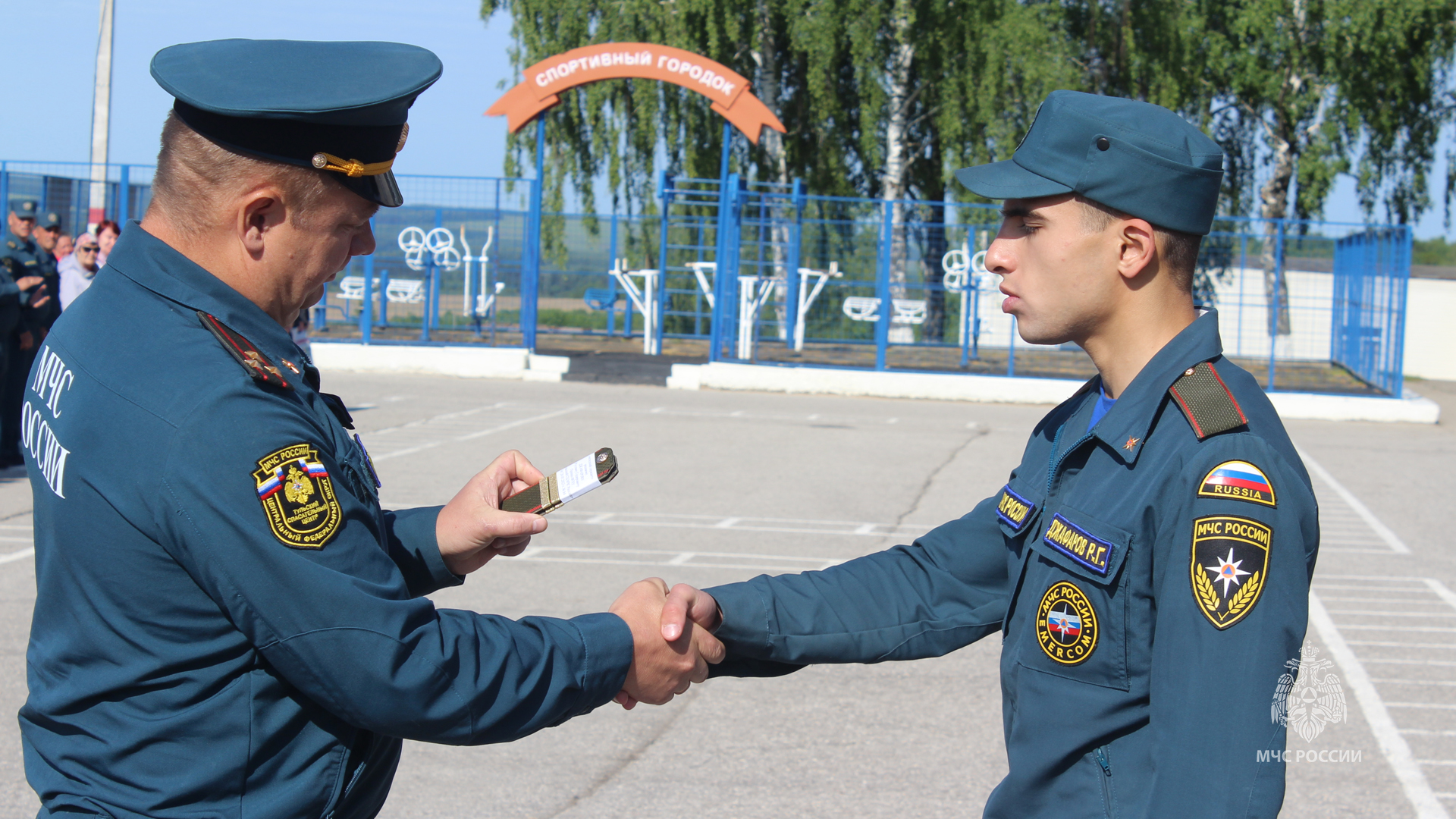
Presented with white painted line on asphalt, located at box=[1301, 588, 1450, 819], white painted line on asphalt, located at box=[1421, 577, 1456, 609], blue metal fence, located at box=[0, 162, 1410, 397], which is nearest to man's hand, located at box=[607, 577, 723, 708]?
white painted line on asphalt, located at box=[1301, 588, 1450, 819]

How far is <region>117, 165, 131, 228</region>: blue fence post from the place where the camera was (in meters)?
19.8

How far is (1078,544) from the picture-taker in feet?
6.16

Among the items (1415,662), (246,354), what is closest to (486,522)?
(246,354)

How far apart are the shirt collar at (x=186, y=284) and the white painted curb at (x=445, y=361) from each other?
16927 millimetres

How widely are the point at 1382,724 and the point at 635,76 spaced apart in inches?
620

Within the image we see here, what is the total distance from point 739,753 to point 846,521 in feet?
14.5

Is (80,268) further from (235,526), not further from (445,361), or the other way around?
(235,526)

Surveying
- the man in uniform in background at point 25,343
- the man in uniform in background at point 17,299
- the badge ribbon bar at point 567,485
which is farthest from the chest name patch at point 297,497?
the man in uniform in background at point 25,343

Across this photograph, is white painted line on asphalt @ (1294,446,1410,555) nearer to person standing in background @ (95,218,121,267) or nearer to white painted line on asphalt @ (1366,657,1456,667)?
white painted line on asphalt @ (1366,657,1456,667)

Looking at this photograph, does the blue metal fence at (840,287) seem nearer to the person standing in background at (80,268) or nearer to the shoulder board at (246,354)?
the person standing in background at (80,268)

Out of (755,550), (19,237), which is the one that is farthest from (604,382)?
(755,550)

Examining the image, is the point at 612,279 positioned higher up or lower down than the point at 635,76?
lower down

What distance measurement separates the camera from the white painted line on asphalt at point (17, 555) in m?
6.66

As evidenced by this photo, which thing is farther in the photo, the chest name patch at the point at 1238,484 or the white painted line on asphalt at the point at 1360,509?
the white painted line on asphalt at the point at 1360,509
